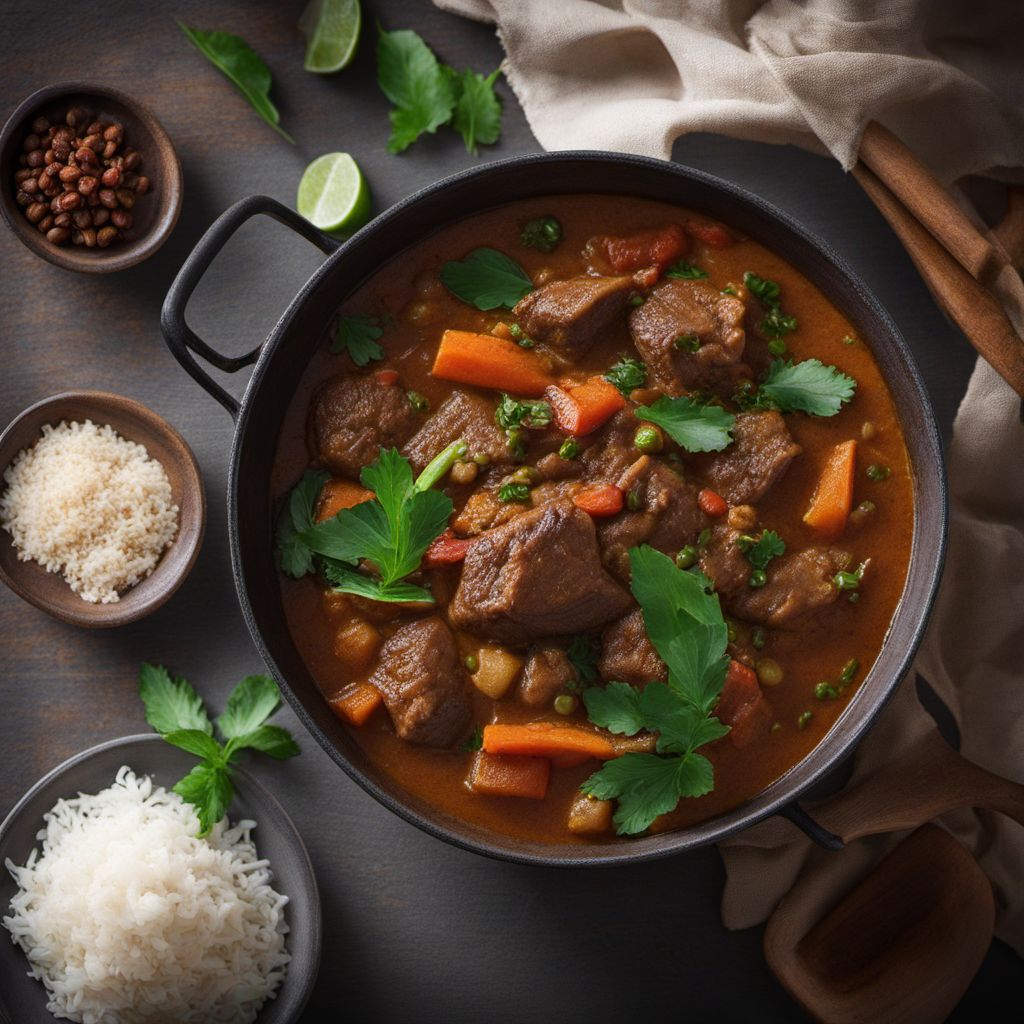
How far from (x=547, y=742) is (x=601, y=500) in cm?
81

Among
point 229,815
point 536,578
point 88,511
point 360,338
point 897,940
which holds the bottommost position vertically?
point 897,940

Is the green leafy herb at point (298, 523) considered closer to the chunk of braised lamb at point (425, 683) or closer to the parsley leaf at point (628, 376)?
the chunk of braised lamb at point (425, 683)

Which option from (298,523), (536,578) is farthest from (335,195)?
(536,578)

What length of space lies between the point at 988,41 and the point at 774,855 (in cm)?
311

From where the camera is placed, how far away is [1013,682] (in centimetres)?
407

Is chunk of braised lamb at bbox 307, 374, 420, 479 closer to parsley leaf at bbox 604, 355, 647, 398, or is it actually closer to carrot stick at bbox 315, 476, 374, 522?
carrot stick at bbox 315, 476, 374, 522

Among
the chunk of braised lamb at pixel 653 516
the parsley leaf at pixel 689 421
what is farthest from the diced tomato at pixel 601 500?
the parsley leaf at pixel 689 421

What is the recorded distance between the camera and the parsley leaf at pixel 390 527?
349 centimetres

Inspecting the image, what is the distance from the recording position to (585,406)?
12.0ft

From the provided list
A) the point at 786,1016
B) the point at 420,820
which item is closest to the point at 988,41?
the point at 420,820

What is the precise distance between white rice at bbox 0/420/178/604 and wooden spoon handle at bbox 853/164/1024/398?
9.22ft

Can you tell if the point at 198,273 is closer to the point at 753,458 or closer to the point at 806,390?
the point at 753,458

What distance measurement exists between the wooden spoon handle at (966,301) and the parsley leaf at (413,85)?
5.49ft

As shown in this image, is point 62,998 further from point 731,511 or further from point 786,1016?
point 731,511
